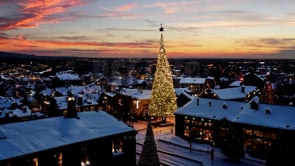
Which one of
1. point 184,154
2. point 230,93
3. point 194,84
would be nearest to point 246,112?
point 184,154

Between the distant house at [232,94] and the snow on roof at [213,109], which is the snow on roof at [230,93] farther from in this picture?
the snow on roof at [213,109]

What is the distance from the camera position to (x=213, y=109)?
43438 millimetres

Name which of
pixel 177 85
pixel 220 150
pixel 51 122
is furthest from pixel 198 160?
pixel 177 85

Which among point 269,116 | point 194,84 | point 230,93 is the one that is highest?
point 269,116

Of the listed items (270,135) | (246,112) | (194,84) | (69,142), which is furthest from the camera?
(194,84)

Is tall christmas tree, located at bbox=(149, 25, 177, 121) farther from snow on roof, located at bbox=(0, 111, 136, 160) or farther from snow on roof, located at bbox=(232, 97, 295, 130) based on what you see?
snow on roof, located at bbox=(0, 111, 136, 160)

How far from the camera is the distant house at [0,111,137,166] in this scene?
23.9 meters

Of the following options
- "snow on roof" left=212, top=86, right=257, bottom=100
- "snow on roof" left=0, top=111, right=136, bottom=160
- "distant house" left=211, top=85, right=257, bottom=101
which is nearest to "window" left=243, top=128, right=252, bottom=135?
"snow on roof" left=0, top=111, right=136, bottom=160

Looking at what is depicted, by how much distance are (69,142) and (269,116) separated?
22.7m

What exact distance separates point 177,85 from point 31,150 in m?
80.2

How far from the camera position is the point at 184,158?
3609 centimetres

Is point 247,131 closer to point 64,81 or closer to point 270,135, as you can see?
point 270,135

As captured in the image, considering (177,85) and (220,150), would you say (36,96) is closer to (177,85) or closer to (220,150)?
(177,85)

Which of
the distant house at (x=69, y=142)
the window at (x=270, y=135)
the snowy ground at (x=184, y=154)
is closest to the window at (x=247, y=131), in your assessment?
the window at (x=270, y=135)
